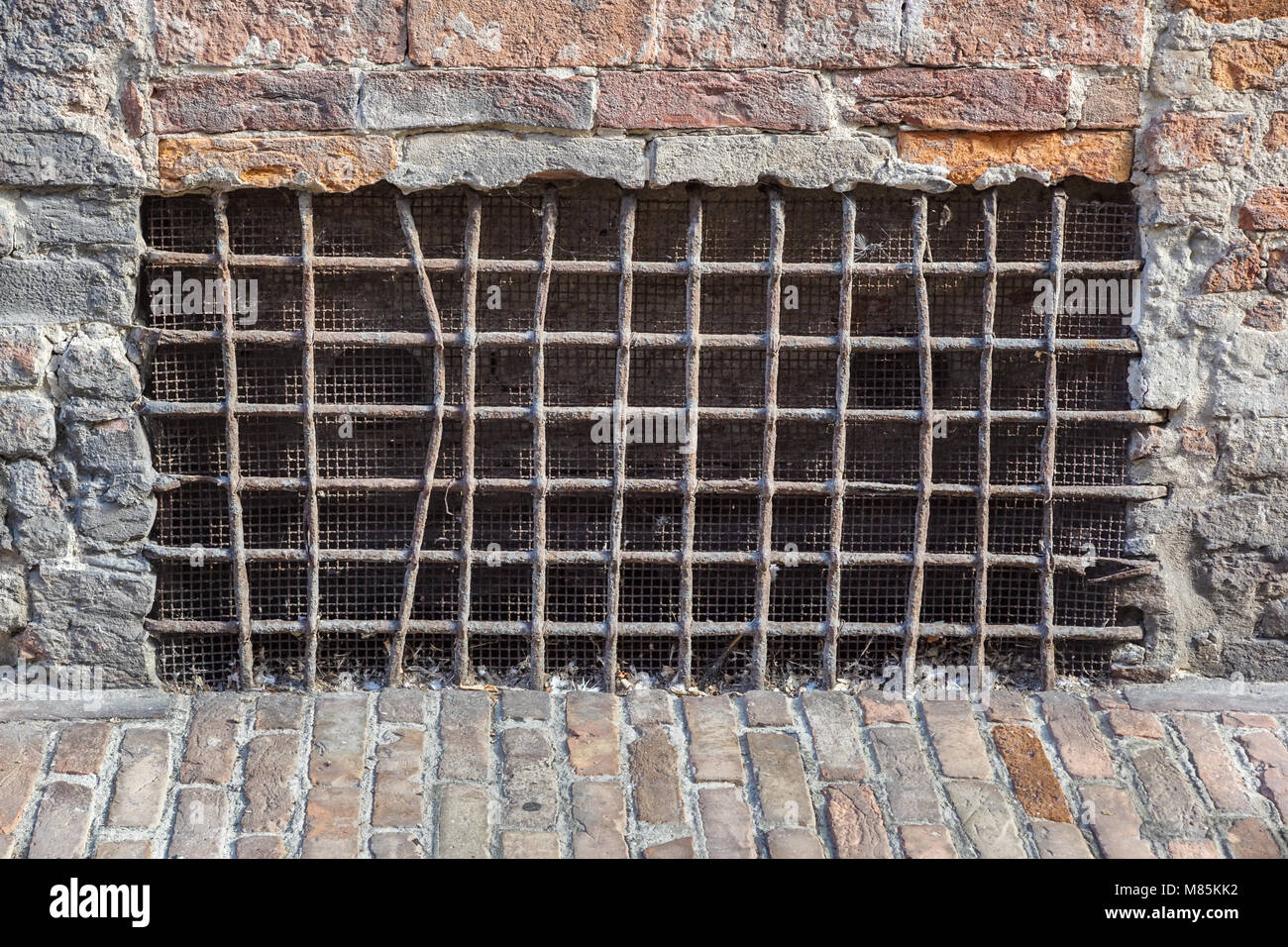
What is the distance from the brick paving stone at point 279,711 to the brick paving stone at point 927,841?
1.53 m

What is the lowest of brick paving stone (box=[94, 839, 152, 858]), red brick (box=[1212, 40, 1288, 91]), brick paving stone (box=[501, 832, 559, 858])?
brick paving stone (box=[94, 839, 152, 858])

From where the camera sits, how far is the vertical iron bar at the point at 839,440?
10.0ft

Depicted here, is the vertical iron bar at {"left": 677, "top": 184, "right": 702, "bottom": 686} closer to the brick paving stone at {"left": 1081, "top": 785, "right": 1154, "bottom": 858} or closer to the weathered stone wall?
the weathered stone wall

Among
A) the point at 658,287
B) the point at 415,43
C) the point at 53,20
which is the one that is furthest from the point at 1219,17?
the point at 53,20

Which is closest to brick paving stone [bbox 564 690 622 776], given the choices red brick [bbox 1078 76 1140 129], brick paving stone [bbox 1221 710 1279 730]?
brick paving stone [bbox 1221 710 1279 730]

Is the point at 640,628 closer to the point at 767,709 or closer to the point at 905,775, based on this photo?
the point at 767,709

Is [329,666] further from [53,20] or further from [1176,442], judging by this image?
[1176,442]

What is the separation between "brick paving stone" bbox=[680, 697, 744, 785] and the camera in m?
2.88

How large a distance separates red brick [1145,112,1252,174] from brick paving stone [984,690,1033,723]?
143cm

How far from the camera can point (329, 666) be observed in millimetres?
3275

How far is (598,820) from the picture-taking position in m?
2.70

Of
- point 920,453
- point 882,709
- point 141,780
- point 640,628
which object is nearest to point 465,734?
point 640,628

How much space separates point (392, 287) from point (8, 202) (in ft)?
3.13

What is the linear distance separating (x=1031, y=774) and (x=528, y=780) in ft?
4.05
